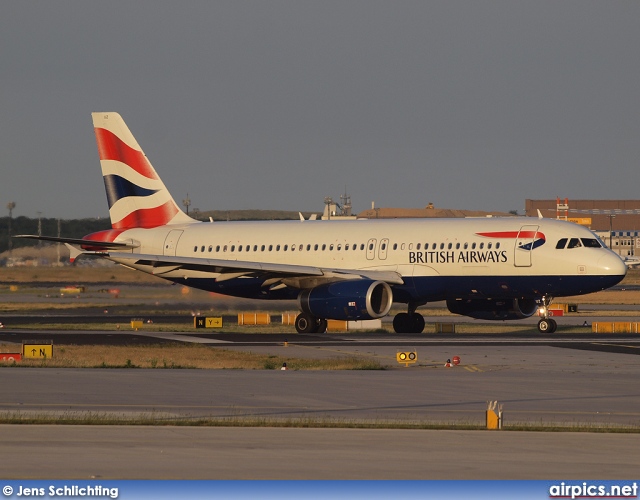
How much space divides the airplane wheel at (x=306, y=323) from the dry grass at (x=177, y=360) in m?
10.7

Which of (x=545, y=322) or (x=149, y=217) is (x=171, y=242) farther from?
(x=545, y=322)

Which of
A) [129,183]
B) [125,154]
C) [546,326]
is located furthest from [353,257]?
[125,154]

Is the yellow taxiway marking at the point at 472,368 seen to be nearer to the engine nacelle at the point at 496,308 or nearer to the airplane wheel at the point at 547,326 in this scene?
the airplane wheel at the point at 547,326

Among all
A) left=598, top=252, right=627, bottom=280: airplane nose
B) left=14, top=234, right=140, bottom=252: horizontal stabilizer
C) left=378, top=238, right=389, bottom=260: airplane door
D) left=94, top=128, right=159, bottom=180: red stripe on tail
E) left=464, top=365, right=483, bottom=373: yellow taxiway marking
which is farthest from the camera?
left=94, top=128, right=159, bottom=180: red stripe on tail

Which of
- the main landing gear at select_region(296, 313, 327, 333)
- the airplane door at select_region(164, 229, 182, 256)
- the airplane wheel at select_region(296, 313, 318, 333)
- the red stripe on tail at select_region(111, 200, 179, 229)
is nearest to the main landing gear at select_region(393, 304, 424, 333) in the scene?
the main landing gear at select_region(296, 313, 327, 333)

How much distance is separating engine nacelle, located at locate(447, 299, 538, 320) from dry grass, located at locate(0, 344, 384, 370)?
15519mm

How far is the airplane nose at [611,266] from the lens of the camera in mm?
45312

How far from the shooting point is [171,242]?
5466cm

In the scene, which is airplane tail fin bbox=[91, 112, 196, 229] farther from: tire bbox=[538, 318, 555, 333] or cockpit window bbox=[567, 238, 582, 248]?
cockpit window bbox=[567, 238, 582, 248]

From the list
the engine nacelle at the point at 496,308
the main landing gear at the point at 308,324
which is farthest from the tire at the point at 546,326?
the main landing gear at the point at 308,324

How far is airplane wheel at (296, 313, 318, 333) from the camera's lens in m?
48.4

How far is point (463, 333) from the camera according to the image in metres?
49.0

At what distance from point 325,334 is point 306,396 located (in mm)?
23885

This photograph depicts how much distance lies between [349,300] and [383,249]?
172 inches
